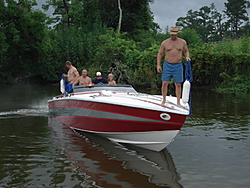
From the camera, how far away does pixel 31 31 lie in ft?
99.3

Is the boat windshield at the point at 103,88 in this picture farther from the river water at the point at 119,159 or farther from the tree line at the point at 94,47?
the tree line at the point at 94,47

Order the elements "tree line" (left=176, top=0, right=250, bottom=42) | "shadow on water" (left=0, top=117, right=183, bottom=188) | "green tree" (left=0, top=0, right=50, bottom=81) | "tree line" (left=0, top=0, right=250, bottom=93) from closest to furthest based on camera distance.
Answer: "shadow on water" (left=0, top=117, right=183, bottom=188) → "tree line" (left=0, top=0, right=250, bottom=93) → "green tree" (left=0, top=0, right=50, bottom=81) → "tree line" (left=176, top=0, right=250, bottom=42)

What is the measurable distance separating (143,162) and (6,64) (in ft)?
96.4

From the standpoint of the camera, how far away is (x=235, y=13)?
7725cm

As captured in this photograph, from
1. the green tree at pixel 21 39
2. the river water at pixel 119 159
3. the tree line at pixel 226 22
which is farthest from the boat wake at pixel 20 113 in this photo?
the tree line at pixel 226 22

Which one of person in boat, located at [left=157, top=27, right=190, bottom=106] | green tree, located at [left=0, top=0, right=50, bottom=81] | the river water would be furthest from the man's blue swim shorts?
green tree, located at [left=0, top=0, right=50, bottom=81]

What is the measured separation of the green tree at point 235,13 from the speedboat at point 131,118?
75.5m

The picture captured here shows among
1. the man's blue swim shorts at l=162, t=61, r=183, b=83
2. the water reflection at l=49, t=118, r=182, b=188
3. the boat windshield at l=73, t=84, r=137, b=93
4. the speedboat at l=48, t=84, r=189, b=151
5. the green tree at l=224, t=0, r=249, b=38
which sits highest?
the green tree at l=224, t=0, r=249, b=38

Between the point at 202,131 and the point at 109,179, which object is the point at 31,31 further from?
the point at 109,179

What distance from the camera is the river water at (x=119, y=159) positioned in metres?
5.12

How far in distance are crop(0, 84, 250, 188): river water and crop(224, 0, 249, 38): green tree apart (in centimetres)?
7463

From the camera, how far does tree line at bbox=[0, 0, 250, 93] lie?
983 inches

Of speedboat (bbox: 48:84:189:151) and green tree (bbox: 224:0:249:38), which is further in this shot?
green tree (bbox: 224:0:249:38)

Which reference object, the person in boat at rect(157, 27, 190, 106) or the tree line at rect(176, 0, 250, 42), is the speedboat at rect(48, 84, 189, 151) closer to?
the person in boat at rect(157, 27, 190, 106)
